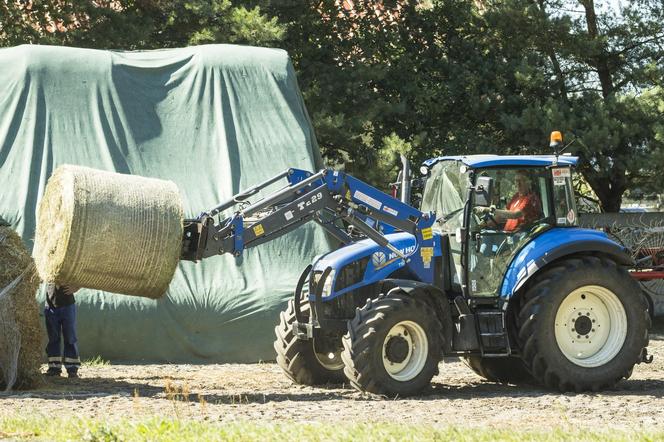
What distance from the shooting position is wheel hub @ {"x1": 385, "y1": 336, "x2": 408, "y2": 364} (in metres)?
10.9

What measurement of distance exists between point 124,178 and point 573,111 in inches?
465

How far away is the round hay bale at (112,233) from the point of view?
980 cm

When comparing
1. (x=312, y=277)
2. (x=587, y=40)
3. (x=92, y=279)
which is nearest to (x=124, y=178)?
(x=92, y=279)

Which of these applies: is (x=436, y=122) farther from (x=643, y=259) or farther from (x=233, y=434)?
(x=233, y=434)

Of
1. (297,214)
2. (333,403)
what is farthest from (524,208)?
(333,403)

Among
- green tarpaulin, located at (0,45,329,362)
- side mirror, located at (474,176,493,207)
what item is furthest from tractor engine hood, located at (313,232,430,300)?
green tarpaulin, located at (0,45,329,362)

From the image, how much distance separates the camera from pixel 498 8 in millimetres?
20750

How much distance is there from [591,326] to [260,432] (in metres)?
4.84

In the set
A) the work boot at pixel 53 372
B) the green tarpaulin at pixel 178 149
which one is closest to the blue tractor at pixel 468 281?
the work boot at pixel 53 372

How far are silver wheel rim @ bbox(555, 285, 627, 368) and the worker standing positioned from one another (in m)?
5.28

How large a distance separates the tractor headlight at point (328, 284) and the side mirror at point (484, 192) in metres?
1.56

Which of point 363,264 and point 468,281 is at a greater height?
point 363,264

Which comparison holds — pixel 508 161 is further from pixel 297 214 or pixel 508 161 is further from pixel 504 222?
pixel 297 214

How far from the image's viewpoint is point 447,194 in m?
11.9
